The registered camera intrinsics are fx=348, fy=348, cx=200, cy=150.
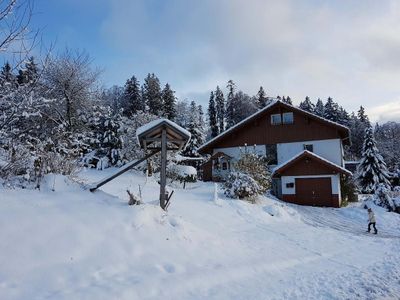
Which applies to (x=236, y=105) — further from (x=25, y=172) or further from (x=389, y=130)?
(x=25, y=172)

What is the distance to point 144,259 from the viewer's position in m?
6.69

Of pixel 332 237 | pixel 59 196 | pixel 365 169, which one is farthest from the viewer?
pixel 365 169

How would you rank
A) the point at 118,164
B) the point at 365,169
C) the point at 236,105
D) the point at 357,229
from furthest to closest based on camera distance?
the point at 236,105 < the point at 365,169 < the point at 118,164 < the point at 357,229

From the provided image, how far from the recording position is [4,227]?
5.94 metres

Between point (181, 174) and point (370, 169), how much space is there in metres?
23.1

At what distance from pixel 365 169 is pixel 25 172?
37549 mm

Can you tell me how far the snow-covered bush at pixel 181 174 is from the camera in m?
25.3

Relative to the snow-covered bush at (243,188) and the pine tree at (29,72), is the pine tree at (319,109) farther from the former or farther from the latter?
the pine tree at (29,72)

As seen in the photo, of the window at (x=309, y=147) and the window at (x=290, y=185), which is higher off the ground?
the window at (x=309, y=147)

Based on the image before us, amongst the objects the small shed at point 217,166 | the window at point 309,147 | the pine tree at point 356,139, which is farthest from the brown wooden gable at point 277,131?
the pine tree at point 356,139

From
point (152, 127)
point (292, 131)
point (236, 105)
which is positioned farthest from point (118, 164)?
point (236, 105)

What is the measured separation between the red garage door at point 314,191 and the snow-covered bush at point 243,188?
24.4 ft

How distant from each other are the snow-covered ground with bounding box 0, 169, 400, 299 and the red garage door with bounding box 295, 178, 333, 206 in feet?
48.2

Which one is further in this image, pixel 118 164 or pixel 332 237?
pixel 118 164
